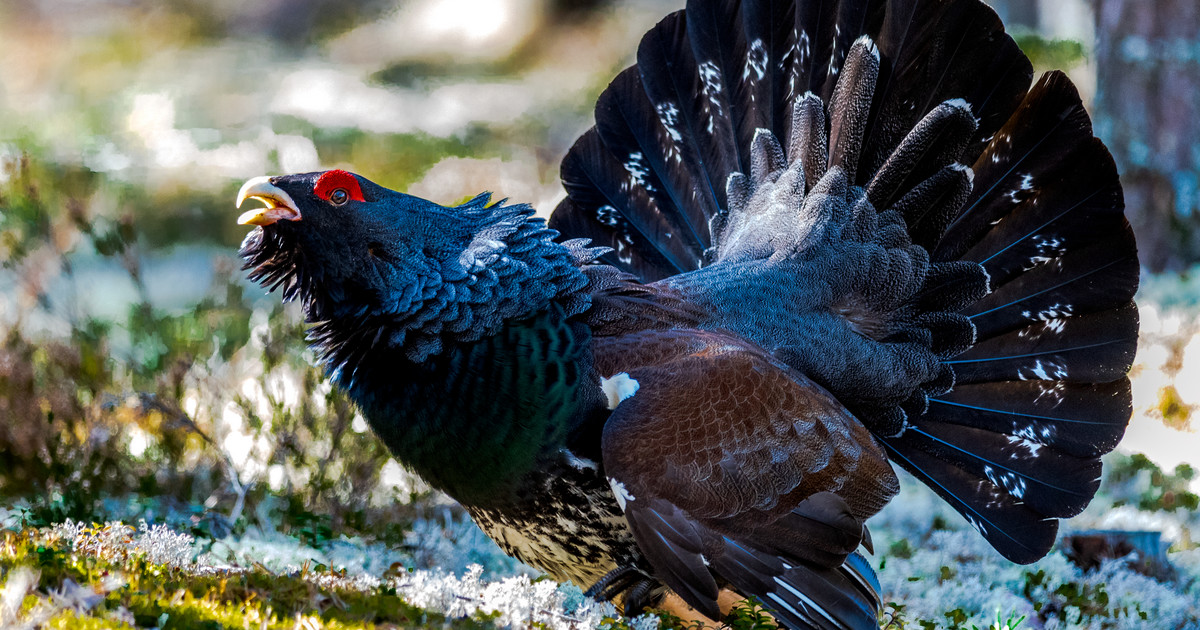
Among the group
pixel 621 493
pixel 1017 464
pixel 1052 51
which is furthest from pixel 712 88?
pixel 1052 51

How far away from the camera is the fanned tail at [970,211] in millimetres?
4430

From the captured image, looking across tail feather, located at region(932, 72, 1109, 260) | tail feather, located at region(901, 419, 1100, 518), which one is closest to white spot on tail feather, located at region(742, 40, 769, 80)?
tail feather, located at region(932, 72, 1109, 260)

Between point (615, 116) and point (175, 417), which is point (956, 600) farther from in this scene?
point (175, 417)

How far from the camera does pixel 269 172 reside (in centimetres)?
1120

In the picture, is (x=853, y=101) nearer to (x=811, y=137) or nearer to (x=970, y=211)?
(x=811, y=137)

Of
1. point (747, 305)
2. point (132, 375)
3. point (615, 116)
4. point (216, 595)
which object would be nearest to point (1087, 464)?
point (747, 305)

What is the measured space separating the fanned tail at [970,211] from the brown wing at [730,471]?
0.92 meters

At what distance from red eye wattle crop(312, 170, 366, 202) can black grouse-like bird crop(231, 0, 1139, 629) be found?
13 mm

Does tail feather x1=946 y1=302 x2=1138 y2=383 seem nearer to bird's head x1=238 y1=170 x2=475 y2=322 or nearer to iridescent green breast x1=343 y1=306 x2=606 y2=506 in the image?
iridescent green breast x1=343 y1=306 x2=606 y2=506

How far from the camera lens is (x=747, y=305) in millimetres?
4328

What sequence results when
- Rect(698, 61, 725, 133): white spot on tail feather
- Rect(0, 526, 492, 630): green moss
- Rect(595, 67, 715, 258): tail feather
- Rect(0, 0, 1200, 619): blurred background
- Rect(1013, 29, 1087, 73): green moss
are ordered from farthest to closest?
Rect(1013, 29, 1087, 73): green moss → Rect(0, 0, 1200, 619): blurred background → Rect(595, 67, 715, 258): tail feather → Rect(698, 61, 725, 133): white spot on tail feather → Rect(0, 526, 492, 630): green moss

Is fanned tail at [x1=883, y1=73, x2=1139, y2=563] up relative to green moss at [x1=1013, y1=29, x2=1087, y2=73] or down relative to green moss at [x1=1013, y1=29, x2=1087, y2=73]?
down

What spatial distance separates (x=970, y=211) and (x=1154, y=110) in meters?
4.49

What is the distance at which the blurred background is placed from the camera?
5.29m
